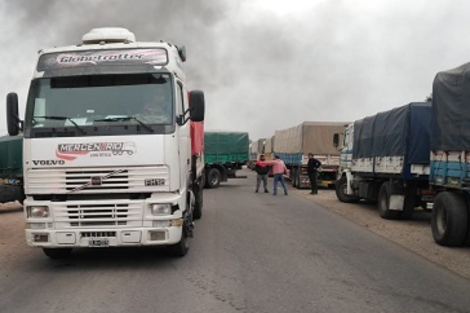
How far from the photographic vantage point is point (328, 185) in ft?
78.5

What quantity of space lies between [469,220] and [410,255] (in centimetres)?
148

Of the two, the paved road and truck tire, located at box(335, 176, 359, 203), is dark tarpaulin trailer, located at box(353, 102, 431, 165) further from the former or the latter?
truck tire, located at box(335, 176, 359, 203)

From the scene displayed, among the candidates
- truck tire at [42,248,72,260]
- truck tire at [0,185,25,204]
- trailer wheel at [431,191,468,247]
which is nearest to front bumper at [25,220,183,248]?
truck tire at [42,248,72,260]

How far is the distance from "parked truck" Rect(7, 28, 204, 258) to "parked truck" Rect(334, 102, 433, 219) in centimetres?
666

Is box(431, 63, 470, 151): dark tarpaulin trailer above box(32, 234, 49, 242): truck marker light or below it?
above

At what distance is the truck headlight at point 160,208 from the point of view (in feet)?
21.5

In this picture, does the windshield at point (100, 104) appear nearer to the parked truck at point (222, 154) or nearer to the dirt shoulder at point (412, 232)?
the dirt shoulder at point (412, 232)

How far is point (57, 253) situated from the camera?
7.46 m

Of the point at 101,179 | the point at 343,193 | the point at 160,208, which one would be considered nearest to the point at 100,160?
the point at 101,179

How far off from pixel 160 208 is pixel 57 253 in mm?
2060

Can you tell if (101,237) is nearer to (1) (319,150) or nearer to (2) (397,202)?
(2) (397,202)

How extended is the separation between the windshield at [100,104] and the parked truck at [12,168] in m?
8.72

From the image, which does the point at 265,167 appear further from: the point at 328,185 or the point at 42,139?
the point at 42,139

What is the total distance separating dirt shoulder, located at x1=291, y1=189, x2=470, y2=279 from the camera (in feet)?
25.0
